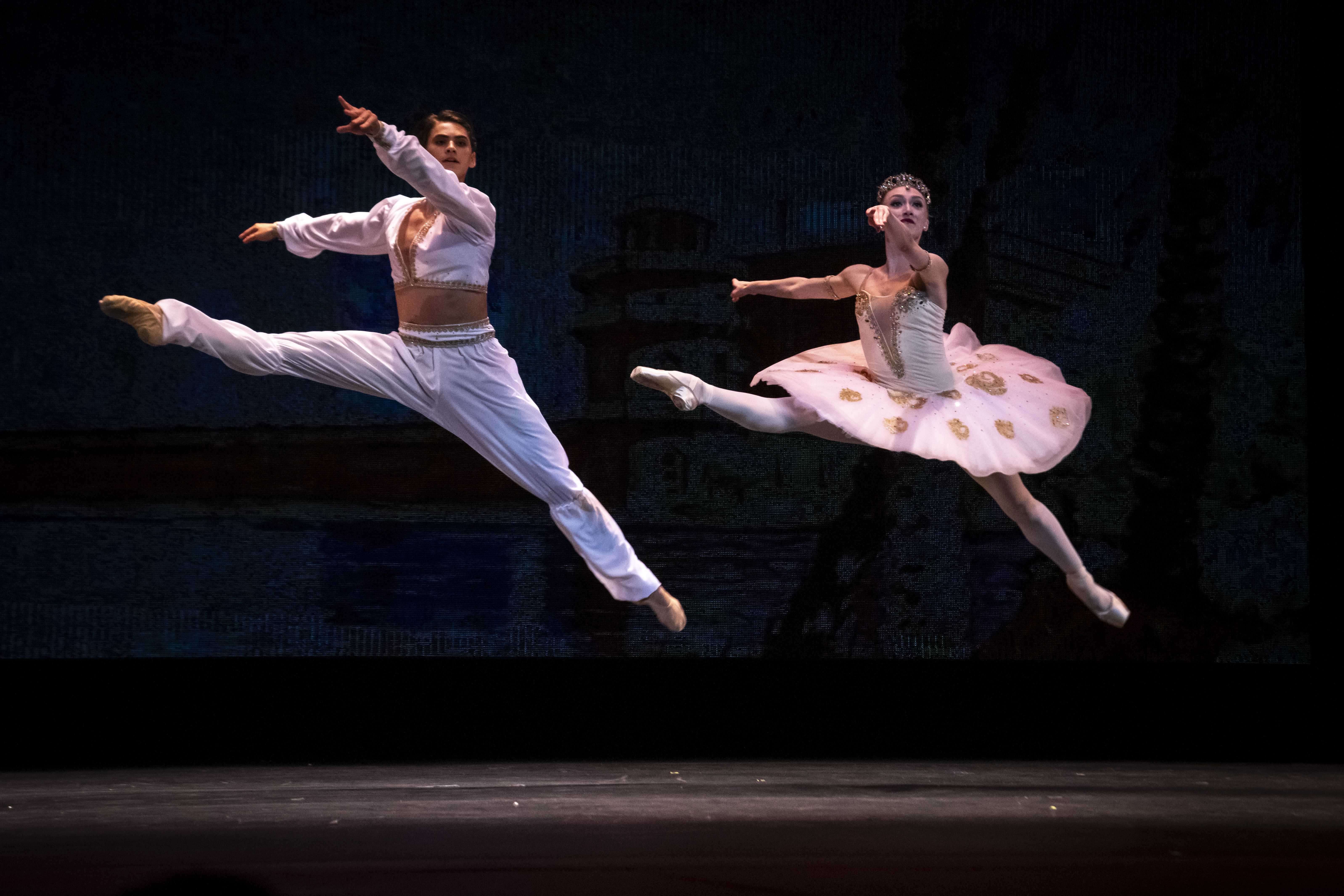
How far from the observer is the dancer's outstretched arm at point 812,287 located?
12.1 ft

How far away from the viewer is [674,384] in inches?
129

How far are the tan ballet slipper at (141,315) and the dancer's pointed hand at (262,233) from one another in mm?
375

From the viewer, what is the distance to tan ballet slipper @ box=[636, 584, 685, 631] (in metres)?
3.58

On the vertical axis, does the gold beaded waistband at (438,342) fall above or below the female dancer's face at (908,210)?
below

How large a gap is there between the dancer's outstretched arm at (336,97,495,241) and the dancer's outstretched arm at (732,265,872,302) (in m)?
0.80

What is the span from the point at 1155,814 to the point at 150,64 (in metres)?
3.58

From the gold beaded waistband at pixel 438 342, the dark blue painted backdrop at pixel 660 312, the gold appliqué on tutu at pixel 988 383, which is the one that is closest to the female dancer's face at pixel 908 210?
the dark blue painted backdrop at pixel 660 312

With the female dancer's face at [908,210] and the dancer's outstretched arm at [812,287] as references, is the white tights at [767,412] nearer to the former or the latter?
the dancer's outstretched arm at [812,287]

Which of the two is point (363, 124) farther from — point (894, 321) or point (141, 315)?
point (894, 321)

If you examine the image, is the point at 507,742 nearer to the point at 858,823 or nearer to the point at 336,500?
the point at 336,500

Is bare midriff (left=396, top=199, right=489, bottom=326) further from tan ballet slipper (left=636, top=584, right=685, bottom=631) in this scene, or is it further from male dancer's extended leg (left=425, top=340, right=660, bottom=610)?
tan ballet slipper (left=636, top=584, right=685, bottom=631)

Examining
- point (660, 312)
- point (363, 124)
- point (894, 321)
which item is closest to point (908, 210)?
point (894, 321)

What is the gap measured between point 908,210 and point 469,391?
1.39 m

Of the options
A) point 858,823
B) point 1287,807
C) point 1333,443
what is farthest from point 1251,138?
point 858,823
